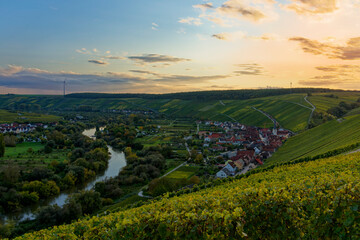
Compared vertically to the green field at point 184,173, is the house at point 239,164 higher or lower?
higher

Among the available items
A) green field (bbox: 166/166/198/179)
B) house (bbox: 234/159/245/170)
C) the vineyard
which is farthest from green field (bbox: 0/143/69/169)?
the vineyard

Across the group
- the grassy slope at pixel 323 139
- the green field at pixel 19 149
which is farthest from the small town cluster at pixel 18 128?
the grassy slope at pixel 323 139

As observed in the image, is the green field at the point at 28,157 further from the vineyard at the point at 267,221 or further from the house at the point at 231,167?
the vineyard at the point at 267,221

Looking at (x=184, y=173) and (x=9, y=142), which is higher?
(x=9, y=142)

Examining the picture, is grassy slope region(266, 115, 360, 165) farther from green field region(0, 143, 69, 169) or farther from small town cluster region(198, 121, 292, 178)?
green field region(0, 143, 69, 169)

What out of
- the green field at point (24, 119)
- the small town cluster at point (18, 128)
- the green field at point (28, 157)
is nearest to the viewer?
the green field at point (28, 157)

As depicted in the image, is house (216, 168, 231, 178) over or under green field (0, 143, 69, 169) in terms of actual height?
over

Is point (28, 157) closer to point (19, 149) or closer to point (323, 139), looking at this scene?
point (19, 149)

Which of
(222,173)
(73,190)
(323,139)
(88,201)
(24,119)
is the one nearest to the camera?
(88,201)

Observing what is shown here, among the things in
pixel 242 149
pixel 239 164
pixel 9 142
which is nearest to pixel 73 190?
pixel 239 164

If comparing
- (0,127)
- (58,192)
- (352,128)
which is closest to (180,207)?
(58,192)

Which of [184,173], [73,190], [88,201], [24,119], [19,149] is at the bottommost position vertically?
[73,190]
